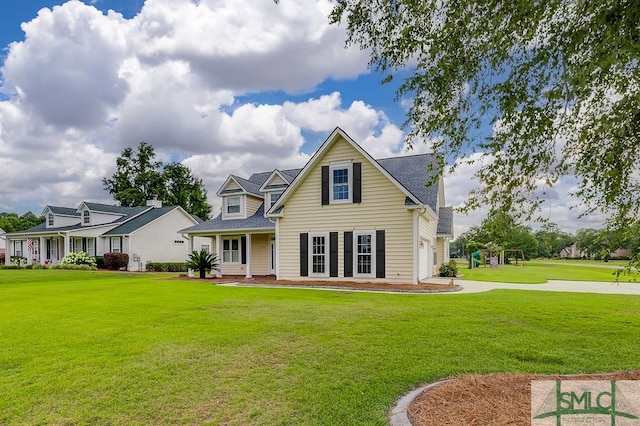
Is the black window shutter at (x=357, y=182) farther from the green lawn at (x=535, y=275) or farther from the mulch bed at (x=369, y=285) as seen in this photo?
the green lawn at (x=535, y=275)

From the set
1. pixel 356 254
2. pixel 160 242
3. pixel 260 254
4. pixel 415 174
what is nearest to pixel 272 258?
pixel 260 254

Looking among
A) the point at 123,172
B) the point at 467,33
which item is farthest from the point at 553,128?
the point at 123,172

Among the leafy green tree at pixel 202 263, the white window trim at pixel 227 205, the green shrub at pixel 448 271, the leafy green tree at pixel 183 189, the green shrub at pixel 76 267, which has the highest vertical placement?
the leafy green tree at pixel 183 189


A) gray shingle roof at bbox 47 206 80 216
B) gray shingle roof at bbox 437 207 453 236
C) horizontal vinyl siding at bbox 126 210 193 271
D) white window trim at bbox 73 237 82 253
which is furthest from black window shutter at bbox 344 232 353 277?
gray shingle roof at bbox 47 206 80 216

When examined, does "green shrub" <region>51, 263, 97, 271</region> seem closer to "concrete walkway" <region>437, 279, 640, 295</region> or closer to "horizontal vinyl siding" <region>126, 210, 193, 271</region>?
"horizontal vinyl siding" <region>126, 210, 193, 271</region>

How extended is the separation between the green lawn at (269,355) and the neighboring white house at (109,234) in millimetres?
23319

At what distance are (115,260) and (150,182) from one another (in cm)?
2213

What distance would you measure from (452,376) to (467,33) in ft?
13.2

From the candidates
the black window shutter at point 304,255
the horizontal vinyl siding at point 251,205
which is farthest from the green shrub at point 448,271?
the horizontal vinyl siding at point 251,205

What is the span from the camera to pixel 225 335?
648 centimetres

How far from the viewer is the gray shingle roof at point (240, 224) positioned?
20391mm

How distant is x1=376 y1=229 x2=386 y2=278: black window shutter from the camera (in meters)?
15.8

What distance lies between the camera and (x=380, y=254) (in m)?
15.9

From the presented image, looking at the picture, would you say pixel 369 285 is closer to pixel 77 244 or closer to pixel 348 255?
pixel 348 255
